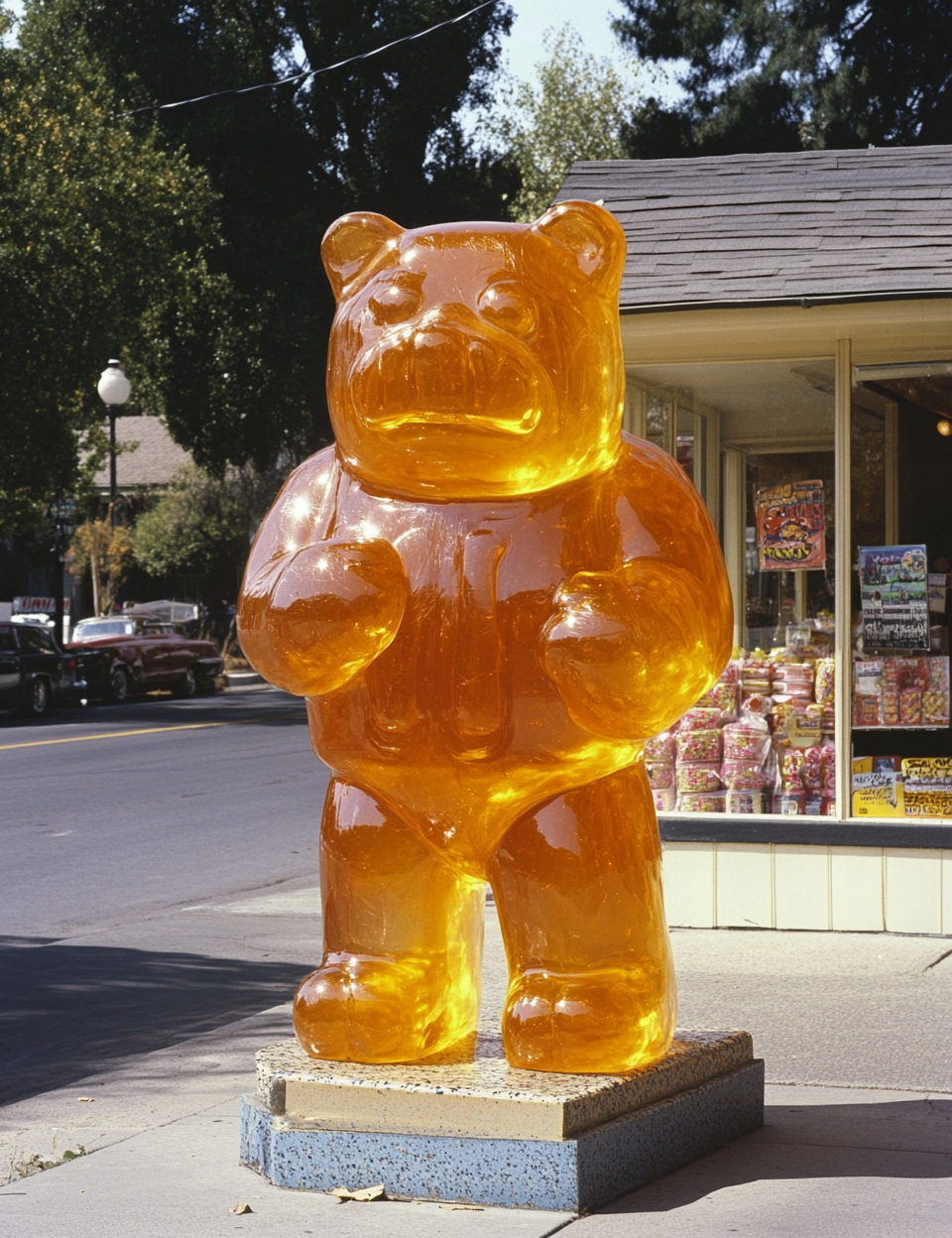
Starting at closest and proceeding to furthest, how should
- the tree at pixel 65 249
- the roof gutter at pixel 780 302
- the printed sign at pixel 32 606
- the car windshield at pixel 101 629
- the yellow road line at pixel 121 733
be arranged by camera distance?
1. the roof gutter at pixel 780 302
2. the yellow road line at pixel 121 733
3. the tree at pixel 65 249
4. the car windshield at pixel 101 629
5. the printed sign at pixel 32 606

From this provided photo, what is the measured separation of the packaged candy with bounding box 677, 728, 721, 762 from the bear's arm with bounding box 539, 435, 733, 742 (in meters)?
3.72

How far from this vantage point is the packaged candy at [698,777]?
721 cm

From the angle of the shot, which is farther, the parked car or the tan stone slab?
the parked car

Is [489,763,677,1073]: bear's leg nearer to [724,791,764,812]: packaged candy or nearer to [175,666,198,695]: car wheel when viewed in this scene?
[724,791,764,812]: packaged candy

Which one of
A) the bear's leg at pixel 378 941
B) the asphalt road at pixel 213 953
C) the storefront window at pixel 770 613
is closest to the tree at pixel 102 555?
the asphalt road at pixel 213 953

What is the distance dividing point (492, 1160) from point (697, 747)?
13.4 ft

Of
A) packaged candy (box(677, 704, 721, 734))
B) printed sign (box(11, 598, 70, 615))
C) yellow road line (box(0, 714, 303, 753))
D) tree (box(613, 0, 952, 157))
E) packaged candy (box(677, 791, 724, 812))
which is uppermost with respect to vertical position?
tree (box(613, 0, 952, 157))

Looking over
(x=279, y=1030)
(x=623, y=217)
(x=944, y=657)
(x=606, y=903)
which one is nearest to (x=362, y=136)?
(x=623, y=217)

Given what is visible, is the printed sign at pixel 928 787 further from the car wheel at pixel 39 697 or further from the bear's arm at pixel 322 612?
the car wheel at pixel 39 697

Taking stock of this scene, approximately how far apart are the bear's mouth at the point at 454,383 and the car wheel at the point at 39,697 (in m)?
18.5

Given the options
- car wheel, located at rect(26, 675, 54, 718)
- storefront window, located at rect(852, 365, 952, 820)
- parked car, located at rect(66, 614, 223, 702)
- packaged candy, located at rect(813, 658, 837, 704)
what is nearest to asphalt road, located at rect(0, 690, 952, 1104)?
storefront window, located at rect(852, 365, 952, 820)

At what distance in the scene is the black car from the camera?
20522 millimetres

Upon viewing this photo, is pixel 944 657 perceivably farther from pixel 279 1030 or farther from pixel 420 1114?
pixel 420 1114

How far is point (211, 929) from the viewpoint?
7.75 metres
